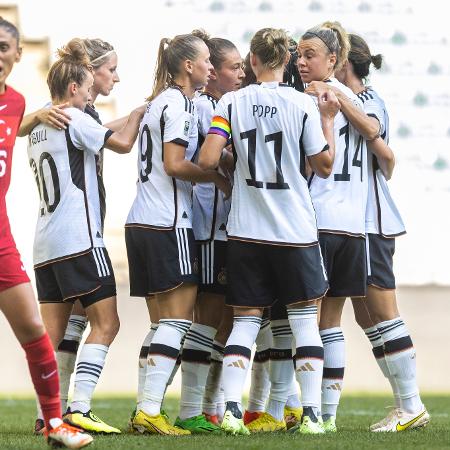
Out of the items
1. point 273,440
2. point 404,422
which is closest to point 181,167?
point 273,440

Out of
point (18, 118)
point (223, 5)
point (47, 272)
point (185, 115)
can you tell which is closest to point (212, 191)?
point (185, 115)

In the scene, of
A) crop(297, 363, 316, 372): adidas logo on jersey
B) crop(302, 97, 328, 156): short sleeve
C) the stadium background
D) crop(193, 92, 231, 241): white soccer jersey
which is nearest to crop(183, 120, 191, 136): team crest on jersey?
crop(193, 92, 231, 241): white soccer jersey

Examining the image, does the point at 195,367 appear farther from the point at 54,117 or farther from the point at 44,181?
the point at 54,117

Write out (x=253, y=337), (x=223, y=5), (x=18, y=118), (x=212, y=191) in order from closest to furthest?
(x=18, y=118) < (x=253, y=337) < (x=212, y=191) < (x=223, y=5)

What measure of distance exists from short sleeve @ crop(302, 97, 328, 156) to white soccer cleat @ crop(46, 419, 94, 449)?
5.88 feet

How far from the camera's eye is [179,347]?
21.1 feet

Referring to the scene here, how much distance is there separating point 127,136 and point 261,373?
5.06 ft

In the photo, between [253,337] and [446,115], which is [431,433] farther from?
[446,115]

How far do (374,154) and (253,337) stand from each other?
1.29 meters

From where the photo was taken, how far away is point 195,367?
672 cm

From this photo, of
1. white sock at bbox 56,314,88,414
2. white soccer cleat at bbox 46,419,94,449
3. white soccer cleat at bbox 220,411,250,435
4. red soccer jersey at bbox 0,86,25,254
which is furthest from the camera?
white sock at bbox 56,314,88,414

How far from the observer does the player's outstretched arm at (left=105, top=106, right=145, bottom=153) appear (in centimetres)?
641

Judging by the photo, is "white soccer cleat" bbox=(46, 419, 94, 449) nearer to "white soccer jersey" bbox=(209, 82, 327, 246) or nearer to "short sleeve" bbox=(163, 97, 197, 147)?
"white soccer jersey" bbox=(209, 82, 327, 246)

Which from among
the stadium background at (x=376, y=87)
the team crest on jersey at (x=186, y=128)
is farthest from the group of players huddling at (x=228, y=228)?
the stadium background at (x=376, y=87)
